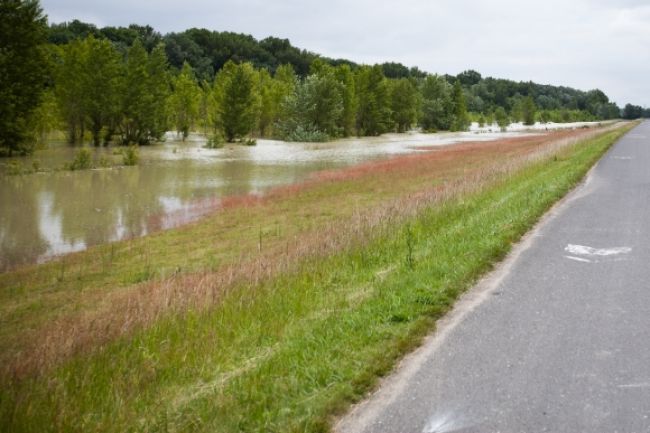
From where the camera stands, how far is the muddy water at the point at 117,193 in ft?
64.3

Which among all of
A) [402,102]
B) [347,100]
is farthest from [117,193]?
[402,102]

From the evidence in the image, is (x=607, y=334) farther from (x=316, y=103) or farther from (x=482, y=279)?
(x=316, y=103)

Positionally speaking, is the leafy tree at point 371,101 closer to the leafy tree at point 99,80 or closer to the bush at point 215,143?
the bush at point 215,143

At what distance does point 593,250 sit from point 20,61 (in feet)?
129

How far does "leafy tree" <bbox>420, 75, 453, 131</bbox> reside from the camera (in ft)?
382

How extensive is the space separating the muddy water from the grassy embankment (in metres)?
4.26

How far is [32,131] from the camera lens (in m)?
47.7

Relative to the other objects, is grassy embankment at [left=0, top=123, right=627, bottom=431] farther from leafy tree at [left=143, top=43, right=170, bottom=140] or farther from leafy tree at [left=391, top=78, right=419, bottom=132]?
leafy tree at [left=391, top=78, right=419, bottom=132]

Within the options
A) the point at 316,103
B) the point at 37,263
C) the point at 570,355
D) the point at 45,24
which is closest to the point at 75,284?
the point at 37,263

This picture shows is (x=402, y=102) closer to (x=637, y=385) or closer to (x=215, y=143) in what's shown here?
(x=215, y=143)

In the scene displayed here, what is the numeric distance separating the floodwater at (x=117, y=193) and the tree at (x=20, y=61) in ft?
12.6

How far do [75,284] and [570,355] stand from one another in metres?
11.6

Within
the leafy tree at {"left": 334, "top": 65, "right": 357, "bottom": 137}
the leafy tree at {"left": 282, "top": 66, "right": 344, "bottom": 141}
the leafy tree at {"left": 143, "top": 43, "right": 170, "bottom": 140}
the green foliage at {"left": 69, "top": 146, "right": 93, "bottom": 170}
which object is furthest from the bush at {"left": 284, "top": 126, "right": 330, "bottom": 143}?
the green foliage at {"left": 69, "top": 146, "right": 93, "bottom": 170}

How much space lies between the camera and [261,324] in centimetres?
719
